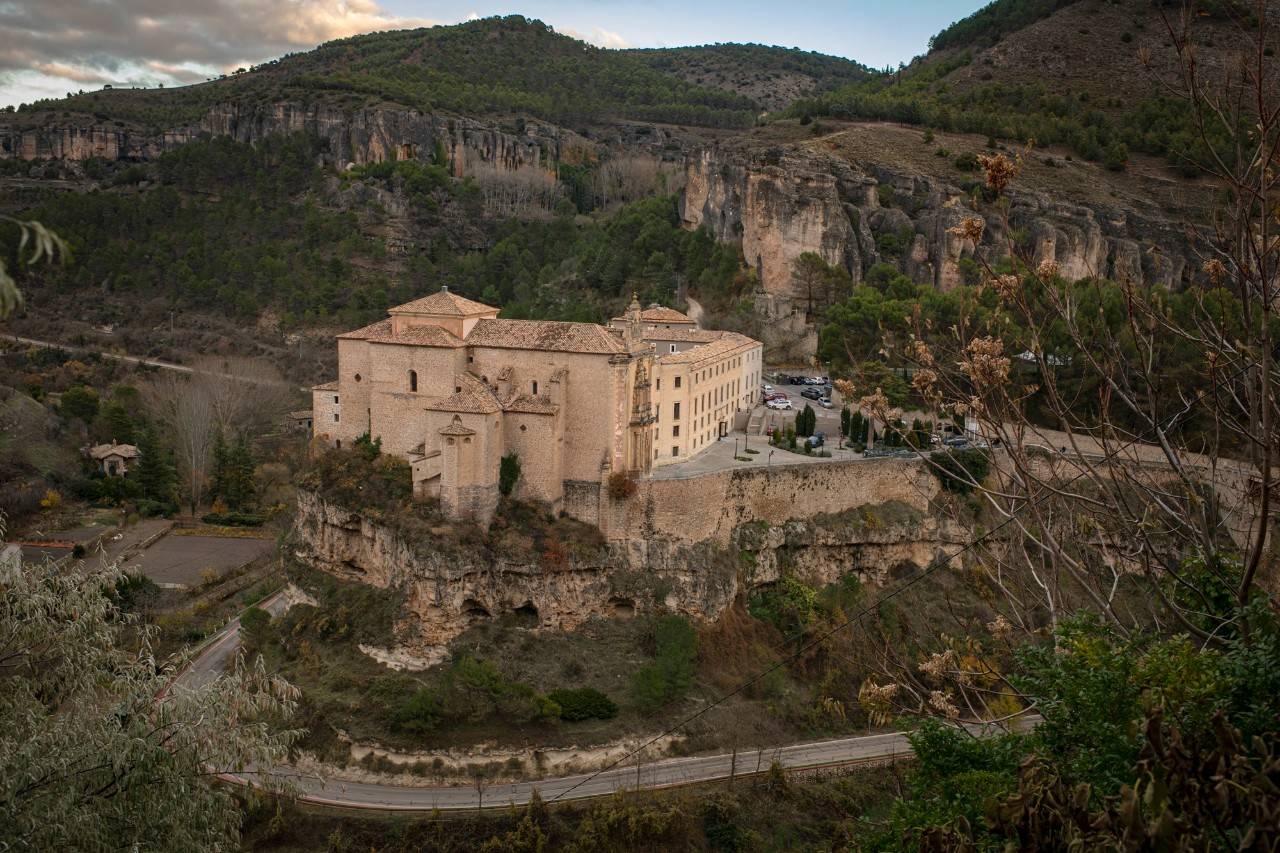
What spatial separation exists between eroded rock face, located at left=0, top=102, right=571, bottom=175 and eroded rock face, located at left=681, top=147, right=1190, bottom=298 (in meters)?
32.6

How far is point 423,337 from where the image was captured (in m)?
27.9

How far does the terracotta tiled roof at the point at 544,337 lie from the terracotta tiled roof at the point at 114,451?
81.2ft

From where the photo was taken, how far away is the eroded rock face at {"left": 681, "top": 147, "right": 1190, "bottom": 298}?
49.1 m

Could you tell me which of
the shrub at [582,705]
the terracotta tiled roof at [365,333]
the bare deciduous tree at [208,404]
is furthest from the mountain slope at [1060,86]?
the shrub at [582,705]

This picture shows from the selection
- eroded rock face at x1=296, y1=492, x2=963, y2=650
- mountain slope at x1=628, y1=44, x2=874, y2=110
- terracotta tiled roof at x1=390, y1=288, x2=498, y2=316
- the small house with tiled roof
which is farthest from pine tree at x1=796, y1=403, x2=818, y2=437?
mountain slope at x1=628, y1=44, x2=874, y2=110

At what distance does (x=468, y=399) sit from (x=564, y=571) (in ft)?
16.4

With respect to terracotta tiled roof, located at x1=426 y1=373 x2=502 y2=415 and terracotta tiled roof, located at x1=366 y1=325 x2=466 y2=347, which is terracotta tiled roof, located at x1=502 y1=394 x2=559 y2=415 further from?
terracotta tiled roof, located at x1=366 y1=325 x2=466 y2=347

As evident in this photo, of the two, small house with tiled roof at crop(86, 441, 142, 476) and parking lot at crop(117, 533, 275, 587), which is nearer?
parking lot at crop(117, 533, 275, 587)

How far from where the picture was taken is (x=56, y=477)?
1709 inches

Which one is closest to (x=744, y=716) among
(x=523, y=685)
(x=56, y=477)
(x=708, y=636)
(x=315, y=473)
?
(x=708, y=636)

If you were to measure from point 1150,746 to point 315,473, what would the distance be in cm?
2599

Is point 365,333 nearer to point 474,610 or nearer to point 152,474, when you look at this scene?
point 474,610

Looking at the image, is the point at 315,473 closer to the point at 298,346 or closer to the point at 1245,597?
the point at 1245,597

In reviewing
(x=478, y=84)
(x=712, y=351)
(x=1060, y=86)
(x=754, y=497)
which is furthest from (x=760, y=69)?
(x=754, y=497)
